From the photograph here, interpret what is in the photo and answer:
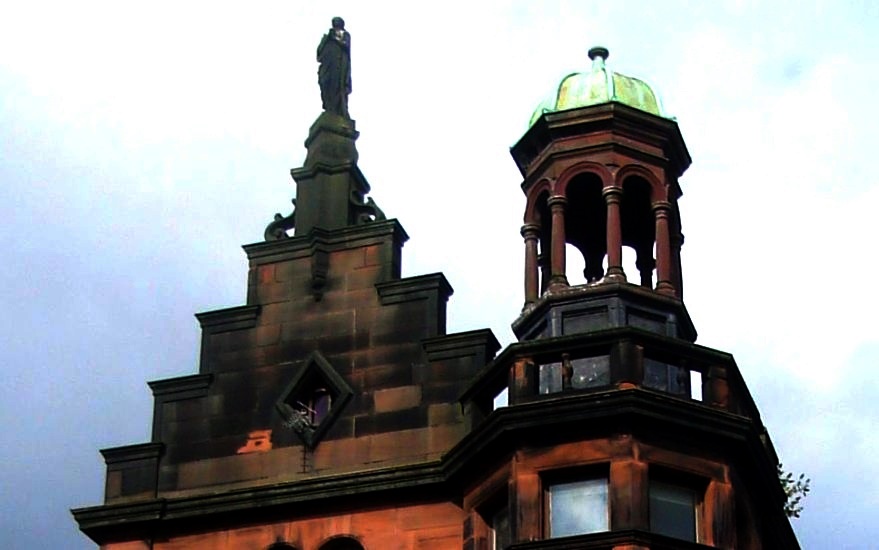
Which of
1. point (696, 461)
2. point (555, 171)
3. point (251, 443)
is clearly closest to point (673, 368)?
point (696, 461)

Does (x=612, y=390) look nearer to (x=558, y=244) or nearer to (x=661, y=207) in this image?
(x=558, y=244)

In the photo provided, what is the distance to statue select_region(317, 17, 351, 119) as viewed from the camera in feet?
115

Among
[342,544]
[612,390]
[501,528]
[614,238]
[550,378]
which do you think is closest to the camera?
[612,390]

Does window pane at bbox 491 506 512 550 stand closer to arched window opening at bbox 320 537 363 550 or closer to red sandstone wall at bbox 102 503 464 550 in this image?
→ red sandstone wall at bbox 102 503 464 550

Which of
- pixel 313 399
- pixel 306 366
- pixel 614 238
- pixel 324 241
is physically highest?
pixel 324 241

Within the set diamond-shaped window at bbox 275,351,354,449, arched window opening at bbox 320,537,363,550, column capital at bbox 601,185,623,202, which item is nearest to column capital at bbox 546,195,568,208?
column capital at bbox 601,185,623,202

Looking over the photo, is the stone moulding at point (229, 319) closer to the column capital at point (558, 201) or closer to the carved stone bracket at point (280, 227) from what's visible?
the carved stone bracket at point (280, 227)

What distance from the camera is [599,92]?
3253cm

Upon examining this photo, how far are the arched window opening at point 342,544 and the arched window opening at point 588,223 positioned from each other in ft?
19.7

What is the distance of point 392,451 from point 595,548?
12.8 feet

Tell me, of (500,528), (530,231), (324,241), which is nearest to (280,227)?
(324,241)

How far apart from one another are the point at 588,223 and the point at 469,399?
484 centimetres

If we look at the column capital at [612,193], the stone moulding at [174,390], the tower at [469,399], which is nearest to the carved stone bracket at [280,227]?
the tower at [469,399]

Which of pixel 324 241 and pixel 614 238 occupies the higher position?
pixel 324 241
